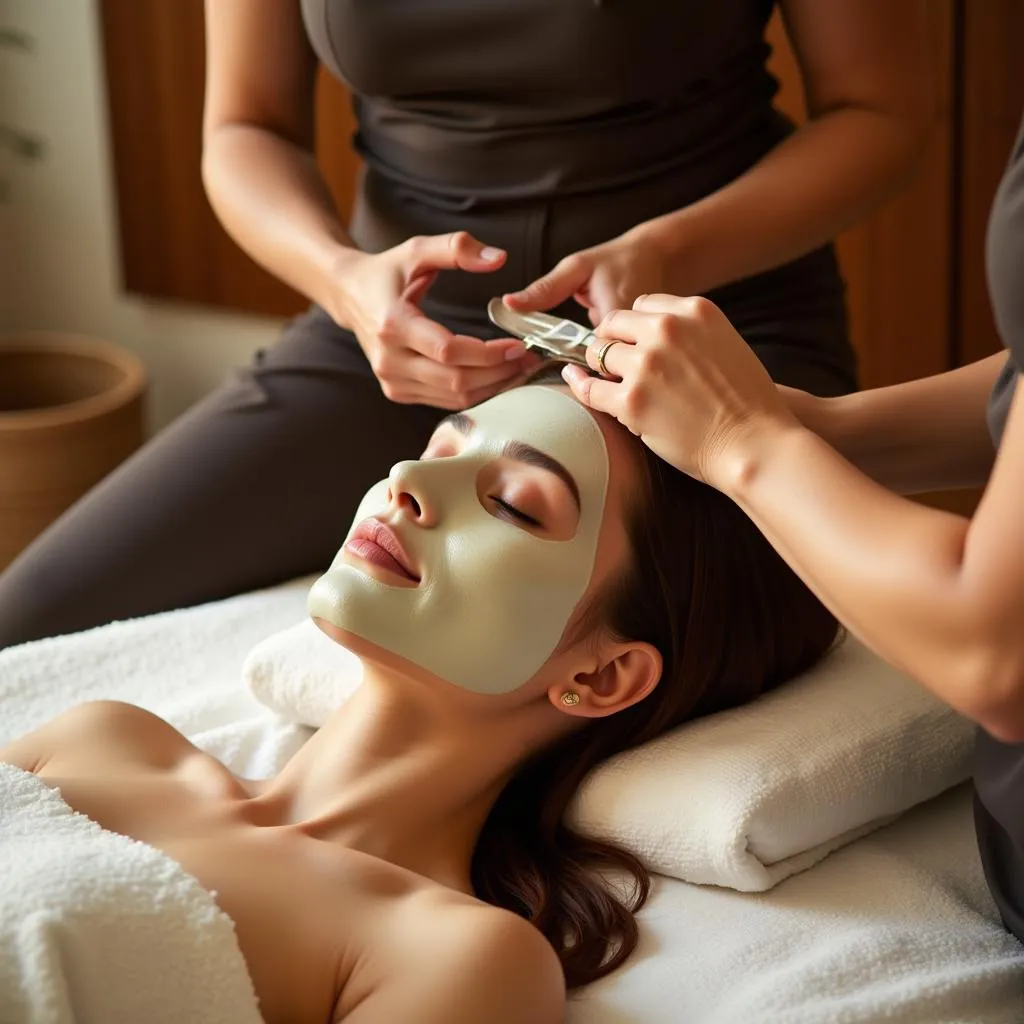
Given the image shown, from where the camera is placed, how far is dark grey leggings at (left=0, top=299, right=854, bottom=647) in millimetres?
1601

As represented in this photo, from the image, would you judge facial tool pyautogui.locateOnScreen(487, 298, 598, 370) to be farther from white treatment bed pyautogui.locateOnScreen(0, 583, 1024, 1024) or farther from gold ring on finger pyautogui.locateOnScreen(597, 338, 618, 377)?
white treatment bed pyautogui.locateOnScreen(0, 583, 1024, 1024)

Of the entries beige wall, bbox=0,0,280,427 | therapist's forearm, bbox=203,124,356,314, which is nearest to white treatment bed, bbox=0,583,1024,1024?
therapist's forearm, bbox=203,124,356,314

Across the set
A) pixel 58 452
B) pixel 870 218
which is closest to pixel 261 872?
pixel 58 452

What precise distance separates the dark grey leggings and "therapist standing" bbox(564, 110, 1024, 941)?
1.16 feet

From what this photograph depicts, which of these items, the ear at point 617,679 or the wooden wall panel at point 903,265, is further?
the wooden wall panel at point 903,265

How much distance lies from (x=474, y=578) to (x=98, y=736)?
350 mm

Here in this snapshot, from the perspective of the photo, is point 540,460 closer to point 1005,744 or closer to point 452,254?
point 452,254

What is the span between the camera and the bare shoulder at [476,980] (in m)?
0.96

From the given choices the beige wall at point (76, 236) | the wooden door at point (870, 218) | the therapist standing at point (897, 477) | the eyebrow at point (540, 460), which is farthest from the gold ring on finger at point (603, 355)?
the beige wall at point (76, 236)

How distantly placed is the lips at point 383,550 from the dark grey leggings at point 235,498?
48 cm

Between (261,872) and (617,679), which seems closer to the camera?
(261,872)

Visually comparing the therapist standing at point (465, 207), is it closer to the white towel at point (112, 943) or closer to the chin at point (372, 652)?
the chin at point (372, 652)

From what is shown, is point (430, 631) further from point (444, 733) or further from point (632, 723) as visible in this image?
point (632, 723)

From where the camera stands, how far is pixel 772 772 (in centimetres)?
118
